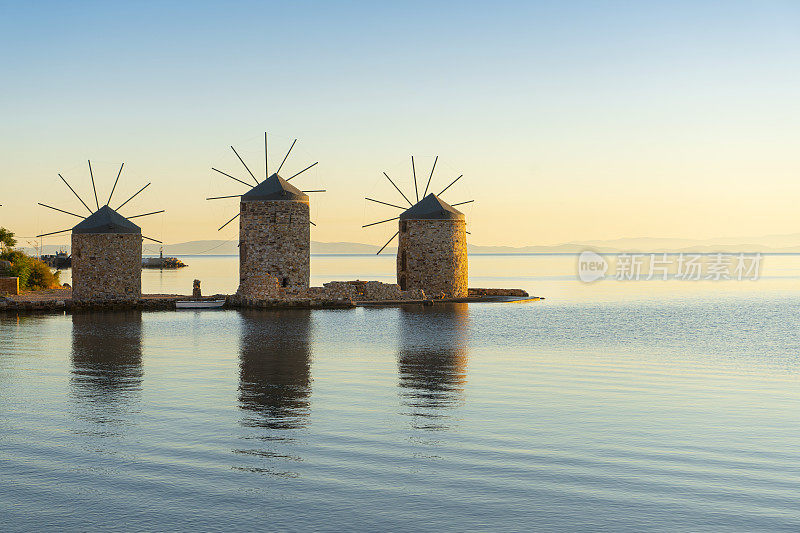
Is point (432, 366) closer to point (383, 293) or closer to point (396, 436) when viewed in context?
point (396, 436)

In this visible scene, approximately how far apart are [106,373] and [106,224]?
775 inches

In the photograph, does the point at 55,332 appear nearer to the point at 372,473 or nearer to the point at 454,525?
the point at 372,473

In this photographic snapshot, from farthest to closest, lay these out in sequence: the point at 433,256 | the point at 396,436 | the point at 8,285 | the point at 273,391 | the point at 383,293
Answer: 1. the point at 433,256
2. the point at 8,285
3. the point at 383,293
4. the point at 273,391
5. the point at 396,436

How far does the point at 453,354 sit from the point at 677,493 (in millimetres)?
11793

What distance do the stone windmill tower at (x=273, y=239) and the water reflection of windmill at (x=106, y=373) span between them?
24.6 feet

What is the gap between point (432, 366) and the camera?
17.5 metres

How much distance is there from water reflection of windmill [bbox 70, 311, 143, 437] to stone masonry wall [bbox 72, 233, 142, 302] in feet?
18.9

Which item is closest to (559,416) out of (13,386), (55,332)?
(13,386)

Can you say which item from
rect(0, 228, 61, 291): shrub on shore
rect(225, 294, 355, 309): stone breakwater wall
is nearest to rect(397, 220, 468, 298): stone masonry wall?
rect(225, 294, 355, 309): stone breakwater wall

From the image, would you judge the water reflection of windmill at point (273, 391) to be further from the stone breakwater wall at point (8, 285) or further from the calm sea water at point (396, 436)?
the stone breakwater wall at point (8, 285)

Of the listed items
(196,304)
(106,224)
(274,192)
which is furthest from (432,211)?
(106,224)

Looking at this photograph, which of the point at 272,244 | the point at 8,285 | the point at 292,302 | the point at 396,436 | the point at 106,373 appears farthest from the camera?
the point at 8,285

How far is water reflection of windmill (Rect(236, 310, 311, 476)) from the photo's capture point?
9617mm

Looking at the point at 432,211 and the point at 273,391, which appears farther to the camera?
the point at 432,211
